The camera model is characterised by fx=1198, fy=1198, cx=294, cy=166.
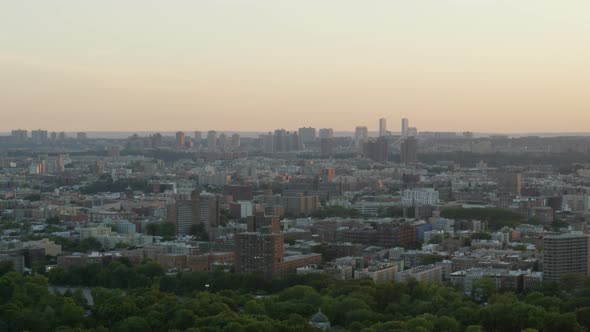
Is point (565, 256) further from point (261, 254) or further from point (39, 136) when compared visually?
point (39, 136)

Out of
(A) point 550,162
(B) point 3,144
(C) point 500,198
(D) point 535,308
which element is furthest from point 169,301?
(B) point 3,144

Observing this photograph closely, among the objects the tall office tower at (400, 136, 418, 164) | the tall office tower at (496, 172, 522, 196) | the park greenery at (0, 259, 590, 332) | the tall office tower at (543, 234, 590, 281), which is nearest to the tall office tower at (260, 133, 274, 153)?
the tall office tower at (400, 136, 418, 164)

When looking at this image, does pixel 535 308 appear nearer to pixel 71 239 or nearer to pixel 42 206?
pixel 71 239

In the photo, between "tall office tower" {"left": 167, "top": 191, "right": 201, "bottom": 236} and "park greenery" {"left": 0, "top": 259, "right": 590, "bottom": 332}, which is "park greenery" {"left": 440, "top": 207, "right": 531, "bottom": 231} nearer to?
"tall office tower" {"left": 167, "top": 191, "right": 201, "bottom": 236}

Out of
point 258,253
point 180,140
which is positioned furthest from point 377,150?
point 258,253

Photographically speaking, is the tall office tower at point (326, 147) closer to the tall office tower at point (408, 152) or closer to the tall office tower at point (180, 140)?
the tall office tower at point (408, 152)

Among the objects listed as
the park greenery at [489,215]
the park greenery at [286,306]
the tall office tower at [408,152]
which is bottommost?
the park greenery at [489,215]

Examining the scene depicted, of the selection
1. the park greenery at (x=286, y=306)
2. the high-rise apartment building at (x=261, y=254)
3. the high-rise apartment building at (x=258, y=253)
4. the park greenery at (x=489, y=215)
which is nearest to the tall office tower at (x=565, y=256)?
the park greenery at (x=286, y=306)
